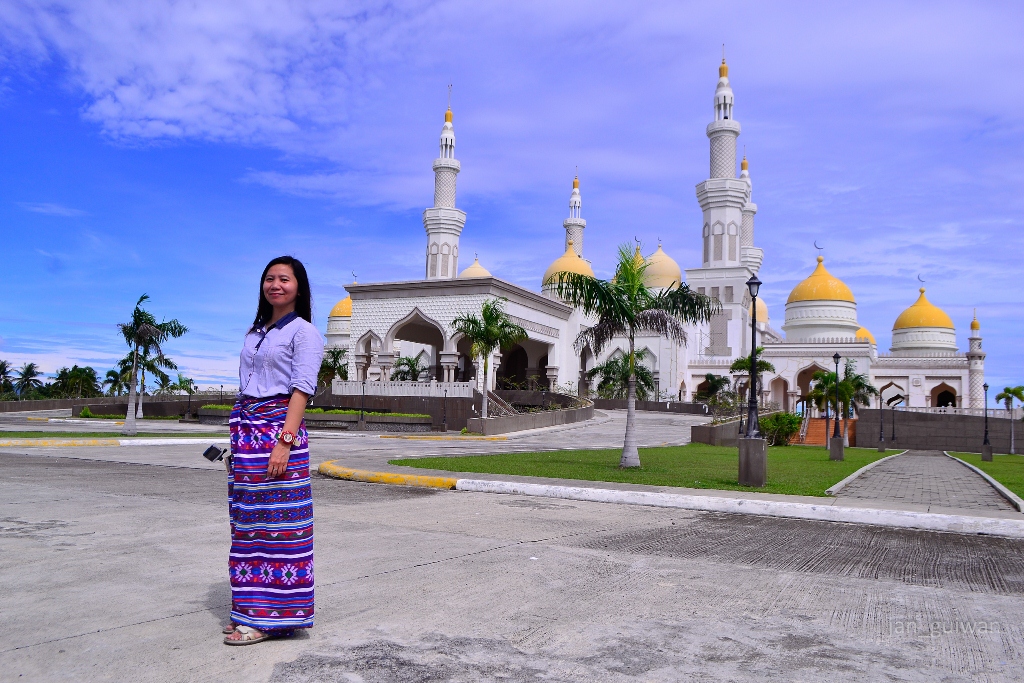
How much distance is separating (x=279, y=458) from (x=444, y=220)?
2153 inches

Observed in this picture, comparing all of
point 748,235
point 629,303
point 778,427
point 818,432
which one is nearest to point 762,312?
point 748,235

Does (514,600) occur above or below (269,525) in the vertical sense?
below

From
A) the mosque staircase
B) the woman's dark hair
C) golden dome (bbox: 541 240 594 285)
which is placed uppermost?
golden dome (bbox: 541 240 594 285)

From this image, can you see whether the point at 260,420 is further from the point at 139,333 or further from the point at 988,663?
the point at 139,333

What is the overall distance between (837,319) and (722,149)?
655 inches

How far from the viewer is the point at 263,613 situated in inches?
155

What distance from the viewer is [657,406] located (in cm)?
5328

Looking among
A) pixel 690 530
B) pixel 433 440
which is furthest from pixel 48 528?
pixel 433 440

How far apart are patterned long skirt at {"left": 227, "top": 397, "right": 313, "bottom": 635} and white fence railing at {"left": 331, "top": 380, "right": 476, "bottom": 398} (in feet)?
112

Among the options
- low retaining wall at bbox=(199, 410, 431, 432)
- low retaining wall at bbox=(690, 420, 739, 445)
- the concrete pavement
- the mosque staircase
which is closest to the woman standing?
the concrete pavement

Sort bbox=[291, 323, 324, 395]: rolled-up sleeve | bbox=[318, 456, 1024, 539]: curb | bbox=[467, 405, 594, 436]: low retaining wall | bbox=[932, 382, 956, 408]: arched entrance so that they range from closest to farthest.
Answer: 1. bbox=[291, 323, 324, 395]: rolled-up sleeve
2. bbox=[318, 456, 1024, 539]: curb
3. bbox=[467, 405, 594, 436]: low retaining wall
4. bbox=[932, 382, 956, 408]: arched entrance

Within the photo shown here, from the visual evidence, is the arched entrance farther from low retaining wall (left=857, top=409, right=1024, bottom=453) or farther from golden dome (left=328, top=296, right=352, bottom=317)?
golden dome (left=328, top=296, right=352, bottom=317)

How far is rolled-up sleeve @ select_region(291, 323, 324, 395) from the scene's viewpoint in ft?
13.4

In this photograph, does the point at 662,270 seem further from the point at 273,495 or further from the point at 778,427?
the point at 273,495
